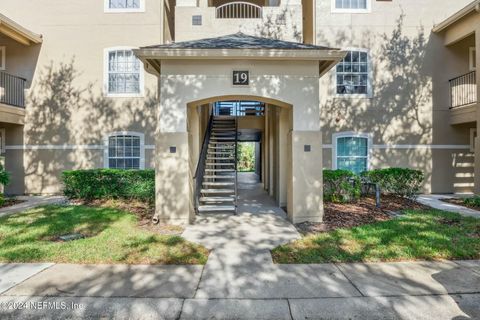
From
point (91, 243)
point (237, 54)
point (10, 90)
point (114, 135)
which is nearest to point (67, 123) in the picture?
point (114, 135)

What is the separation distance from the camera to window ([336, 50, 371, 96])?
11.7m

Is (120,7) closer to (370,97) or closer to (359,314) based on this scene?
(370,97)

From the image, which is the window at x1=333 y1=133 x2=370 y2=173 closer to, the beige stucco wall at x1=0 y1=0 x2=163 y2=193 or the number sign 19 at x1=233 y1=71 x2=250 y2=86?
the number sign 19 at x1=233 y1=71 x2=250 y2=86

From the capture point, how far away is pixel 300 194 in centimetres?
693

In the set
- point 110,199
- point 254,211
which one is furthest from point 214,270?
point 110,199

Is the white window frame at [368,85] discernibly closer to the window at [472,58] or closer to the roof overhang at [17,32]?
the window at [472,58]

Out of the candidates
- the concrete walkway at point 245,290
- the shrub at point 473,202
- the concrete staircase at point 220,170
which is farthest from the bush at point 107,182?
the shrub at point 473,202

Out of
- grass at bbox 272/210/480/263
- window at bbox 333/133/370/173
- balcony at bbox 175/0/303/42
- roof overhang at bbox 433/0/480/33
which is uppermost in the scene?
balcony at bbox 175/0/303/42

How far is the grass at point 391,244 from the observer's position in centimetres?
477

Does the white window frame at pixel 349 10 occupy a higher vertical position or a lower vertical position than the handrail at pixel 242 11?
lower

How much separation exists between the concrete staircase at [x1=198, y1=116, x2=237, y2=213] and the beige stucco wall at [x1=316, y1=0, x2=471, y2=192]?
13.5 feet

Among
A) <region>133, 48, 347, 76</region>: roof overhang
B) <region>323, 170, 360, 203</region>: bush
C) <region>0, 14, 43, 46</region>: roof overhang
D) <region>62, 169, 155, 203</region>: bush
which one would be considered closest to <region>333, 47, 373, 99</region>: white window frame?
<region>323, 170, 360, 203</region>: bush

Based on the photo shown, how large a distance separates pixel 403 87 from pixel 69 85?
14.0 metres

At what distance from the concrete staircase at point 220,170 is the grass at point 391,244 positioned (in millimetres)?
3057
